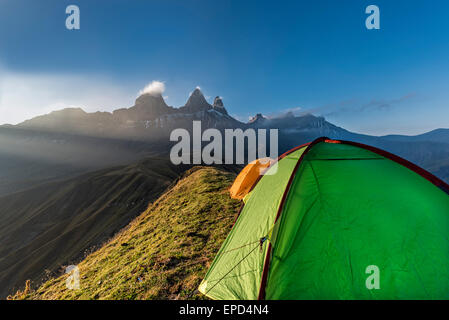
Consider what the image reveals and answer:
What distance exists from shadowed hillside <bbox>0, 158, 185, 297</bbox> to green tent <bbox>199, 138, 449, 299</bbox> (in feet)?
122

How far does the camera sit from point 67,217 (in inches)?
3199

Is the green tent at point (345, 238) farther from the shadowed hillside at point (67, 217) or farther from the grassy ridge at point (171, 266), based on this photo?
the shadowed hillside at point (67, 217)

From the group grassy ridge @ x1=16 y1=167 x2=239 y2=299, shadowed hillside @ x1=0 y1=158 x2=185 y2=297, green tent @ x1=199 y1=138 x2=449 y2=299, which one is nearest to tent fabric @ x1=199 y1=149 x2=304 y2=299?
green tent @ x1=199 y1=138 x2=449 y2=299

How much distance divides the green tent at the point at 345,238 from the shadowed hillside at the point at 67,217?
37265 mm

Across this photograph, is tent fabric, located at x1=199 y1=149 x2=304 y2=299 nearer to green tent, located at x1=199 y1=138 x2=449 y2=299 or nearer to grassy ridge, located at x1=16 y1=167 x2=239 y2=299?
green tent, located at x1=199 y1=138 x2=449 y2=299

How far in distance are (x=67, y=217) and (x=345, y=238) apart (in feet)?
350

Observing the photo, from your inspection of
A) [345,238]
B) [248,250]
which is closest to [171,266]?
[248,250]

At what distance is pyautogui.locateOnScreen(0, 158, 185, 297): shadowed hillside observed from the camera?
1620 inches

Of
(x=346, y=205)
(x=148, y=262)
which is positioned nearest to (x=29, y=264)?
(x=148, y=262)

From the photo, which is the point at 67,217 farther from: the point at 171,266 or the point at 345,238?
the point at 345,238

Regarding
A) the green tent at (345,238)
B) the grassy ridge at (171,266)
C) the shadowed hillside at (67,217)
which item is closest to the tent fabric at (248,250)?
the green tent at (345,238)

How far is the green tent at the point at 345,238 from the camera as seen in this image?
4.28 m
